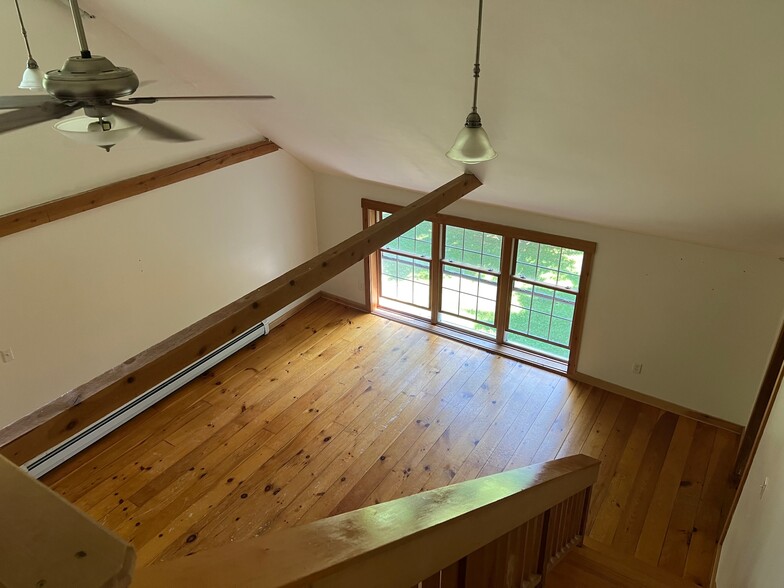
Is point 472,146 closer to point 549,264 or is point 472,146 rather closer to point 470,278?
point 549,264

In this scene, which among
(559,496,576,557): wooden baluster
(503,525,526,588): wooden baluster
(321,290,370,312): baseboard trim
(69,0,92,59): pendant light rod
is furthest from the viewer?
(321,290,370,312): baseboard trim

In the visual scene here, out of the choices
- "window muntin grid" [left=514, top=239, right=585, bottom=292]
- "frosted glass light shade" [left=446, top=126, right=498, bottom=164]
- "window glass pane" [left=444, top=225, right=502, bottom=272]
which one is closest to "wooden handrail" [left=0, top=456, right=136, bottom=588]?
"frosted glass light shade" [left=446, top=126, right=498, bottom=164]

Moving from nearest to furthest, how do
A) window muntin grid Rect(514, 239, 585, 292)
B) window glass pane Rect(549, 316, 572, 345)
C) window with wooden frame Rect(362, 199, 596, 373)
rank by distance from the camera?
window muntin grid Rect(514, 239, 585, 292)
window with wooden frame Rect(362, 199, 596, 373)
window glass pane Rect(549, 316, 572, 345)

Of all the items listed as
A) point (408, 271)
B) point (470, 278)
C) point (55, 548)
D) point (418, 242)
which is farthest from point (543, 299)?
point (55, 548)

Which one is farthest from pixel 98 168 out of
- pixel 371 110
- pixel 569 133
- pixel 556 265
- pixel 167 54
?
pixel 556 265

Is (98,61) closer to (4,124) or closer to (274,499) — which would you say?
Result: (4,124)

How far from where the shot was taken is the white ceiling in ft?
9.04

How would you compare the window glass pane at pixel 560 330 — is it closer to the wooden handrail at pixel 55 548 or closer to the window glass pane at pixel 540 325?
the window glass pane at pixel 540 325

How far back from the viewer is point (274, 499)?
5.02 meters

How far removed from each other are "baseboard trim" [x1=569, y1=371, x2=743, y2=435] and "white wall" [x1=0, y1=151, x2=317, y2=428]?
4.08 metres

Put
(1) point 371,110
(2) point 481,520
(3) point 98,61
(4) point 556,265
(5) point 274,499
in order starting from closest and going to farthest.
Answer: (2) point 481,520 < (3) point 98,61 < (1) point 371,110 < (5) point 274,499 < (4) point 556,265

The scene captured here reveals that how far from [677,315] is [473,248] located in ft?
7.63

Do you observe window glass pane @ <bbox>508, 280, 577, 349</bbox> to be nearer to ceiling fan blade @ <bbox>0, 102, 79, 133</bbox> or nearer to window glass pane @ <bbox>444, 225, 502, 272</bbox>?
window glass pane @ <bbox>444, 225, 502, 272</bbox>

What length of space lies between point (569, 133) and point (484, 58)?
891 mm
